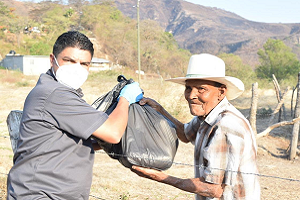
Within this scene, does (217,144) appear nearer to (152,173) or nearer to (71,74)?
(152,173)

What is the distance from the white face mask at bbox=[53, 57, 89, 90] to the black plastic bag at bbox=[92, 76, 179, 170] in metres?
0.29

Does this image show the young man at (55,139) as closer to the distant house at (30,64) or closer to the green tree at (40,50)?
the distant house at (30,64)

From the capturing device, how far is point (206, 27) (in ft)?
514

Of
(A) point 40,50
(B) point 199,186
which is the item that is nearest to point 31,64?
(A) point 40,50

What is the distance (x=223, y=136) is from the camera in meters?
1.87

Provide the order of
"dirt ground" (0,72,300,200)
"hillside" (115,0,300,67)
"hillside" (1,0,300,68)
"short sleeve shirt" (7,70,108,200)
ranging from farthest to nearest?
"hillside" (115,0,300,67)
"hillside" (1,0,300,68)
"dirt ground" (0,72,300,200)
"short sleeve shirt" (7,70,108,200)

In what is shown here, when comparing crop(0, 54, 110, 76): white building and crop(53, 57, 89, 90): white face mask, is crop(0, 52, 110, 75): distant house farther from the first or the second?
crop(53, 57, 89, 90): white face mask

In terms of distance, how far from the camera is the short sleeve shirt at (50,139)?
1747mm

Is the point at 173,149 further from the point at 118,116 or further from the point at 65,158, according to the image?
the point at 65,158

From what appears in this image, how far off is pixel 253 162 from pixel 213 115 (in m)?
0.32

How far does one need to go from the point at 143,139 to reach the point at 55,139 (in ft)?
1.66

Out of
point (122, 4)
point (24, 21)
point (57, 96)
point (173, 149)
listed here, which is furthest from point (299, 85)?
point (122, 4)

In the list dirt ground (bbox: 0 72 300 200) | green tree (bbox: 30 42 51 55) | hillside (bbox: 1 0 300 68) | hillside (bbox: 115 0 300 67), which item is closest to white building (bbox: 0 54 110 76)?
green tree (bbox: 30 42 51 55)

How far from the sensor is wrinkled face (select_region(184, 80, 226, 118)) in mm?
2076
